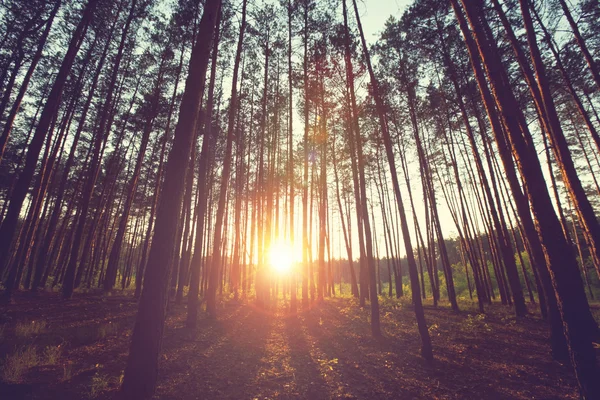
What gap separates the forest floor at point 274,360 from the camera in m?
3.94

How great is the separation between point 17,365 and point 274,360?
4565 mm

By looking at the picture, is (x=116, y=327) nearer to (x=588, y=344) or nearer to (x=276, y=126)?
(x=588, y=344)

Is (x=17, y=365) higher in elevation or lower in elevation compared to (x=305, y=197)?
lower

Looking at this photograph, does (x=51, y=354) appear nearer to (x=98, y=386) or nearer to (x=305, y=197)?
(x=98, y=386)

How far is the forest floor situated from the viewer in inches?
155

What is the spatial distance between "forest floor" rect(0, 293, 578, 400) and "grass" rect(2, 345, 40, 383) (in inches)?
0.6

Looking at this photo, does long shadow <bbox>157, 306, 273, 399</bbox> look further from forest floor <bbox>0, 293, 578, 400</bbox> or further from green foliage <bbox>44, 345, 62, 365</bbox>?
green foliage <bbox>44, 345, 62, 365</bbox>

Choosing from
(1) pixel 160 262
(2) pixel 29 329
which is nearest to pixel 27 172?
(2) pixel 29 329

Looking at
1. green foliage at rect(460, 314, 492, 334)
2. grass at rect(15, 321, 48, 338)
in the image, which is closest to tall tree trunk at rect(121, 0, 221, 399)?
grass at rect(15, 321, 48, 338)

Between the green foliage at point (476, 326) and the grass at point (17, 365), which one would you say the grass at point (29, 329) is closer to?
the grass at point (17, 365)

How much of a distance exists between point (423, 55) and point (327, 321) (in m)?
12.0

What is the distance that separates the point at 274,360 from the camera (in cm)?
590

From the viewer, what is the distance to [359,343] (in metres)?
7.23

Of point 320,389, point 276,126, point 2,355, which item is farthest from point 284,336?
point 276,126
